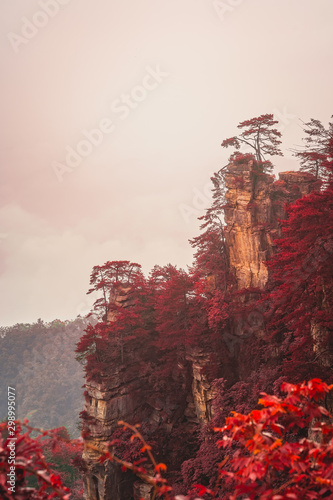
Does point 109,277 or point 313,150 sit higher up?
point 313,150

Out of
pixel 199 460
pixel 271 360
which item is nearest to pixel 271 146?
pixel 271 360

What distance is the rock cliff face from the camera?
1497 cm

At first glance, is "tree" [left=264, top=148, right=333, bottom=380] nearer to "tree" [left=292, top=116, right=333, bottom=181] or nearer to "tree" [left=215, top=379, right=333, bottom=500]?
"tree" [left=215, top=379, right=333, bottom=500]

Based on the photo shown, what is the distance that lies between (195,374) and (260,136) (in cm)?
1359

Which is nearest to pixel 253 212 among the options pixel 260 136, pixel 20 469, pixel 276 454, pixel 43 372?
pixel 260 136

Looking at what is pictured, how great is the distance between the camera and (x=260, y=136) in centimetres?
1778

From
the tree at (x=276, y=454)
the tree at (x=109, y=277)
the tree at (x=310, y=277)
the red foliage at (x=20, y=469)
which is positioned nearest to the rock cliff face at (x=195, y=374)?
the tree at (x=109, y=277)

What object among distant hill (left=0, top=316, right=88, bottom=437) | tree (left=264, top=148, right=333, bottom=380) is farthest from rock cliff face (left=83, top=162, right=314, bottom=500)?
distant hill (left=0, top=316, right=88, bottom=437)

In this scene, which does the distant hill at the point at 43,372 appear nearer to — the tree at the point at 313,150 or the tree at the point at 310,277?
the tree at the point at 310,277

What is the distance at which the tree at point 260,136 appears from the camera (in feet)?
56.1

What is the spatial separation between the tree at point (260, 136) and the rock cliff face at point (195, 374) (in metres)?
1.77

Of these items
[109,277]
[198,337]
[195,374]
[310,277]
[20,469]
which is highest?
[109,277]

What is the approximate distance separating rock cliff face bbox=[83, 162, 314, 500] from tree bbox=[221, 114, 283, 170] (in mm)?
1771

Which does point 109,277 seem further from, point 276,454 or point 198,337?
point 276,454
